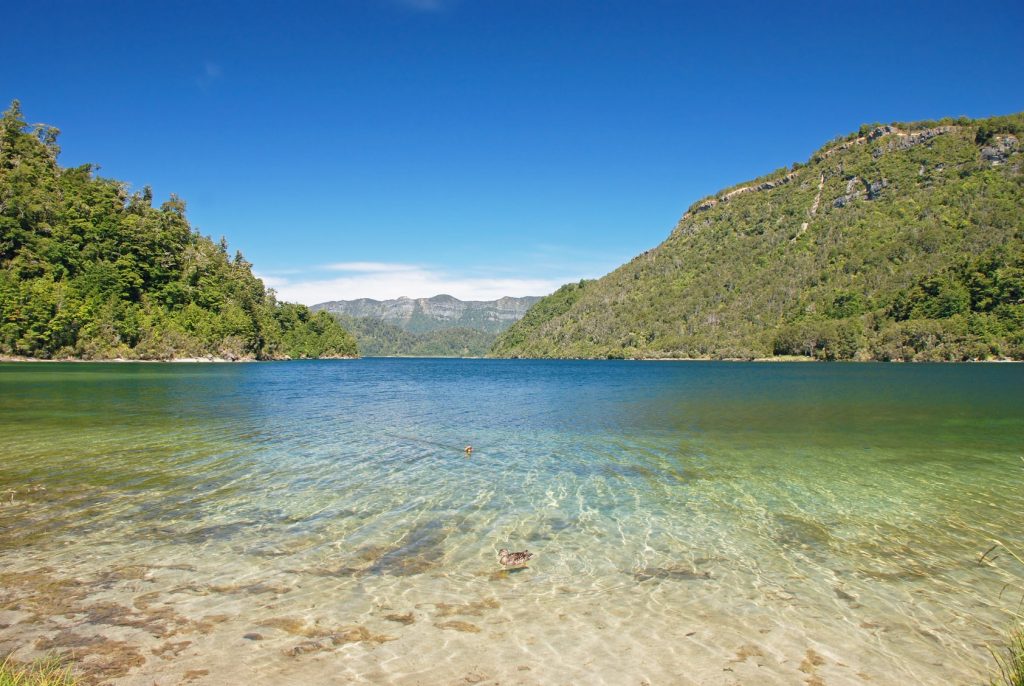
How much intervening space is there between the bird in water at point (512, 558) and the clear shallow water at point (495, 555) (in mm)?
224

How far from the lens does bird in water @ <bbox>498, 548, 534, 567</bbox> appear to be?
9734 millimetres

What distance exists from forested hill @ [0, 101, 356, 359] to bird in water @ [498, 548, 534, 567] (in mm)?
105422

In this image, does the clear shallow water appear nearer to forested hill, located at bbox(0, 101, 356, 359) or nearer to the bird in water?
the bird in water

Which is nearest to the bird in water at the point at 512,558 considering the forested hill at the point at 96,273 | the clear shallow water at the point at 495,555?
the clear shallow water at the point at 495,555

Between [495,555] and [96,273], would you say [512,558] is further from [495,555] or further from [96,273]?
[96,273]

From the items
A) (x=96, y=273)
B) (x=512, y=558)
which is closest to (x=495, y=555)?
(x=512, y=558)

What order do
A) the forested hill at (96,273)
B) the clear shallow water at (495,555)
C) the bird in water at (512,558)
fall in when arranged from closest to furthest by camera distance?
the clear shallow water at (495,555)
the bird in water at (512,558)
the forested hill at (96,273)

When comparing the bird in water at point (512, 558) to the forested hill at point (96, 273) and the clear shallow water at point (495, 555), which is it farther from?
the forested hill at point (96, 273)

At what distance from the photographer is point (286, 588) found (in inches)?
332

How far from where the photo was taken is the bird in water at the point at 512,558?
9.73 meters

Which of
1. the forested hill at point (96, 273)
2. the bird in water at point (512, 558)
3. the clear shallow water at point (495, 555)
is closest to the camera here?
the clear shallow water at point (495, 555)

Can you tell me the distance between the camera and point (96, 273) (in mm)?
103000

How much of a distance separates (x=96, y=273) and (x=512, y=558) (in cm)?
12283

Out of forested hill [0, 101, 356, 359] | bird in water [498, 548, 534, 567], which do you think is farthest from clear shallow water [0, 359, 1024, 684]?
forested hill [0, 101, 356, 359]
